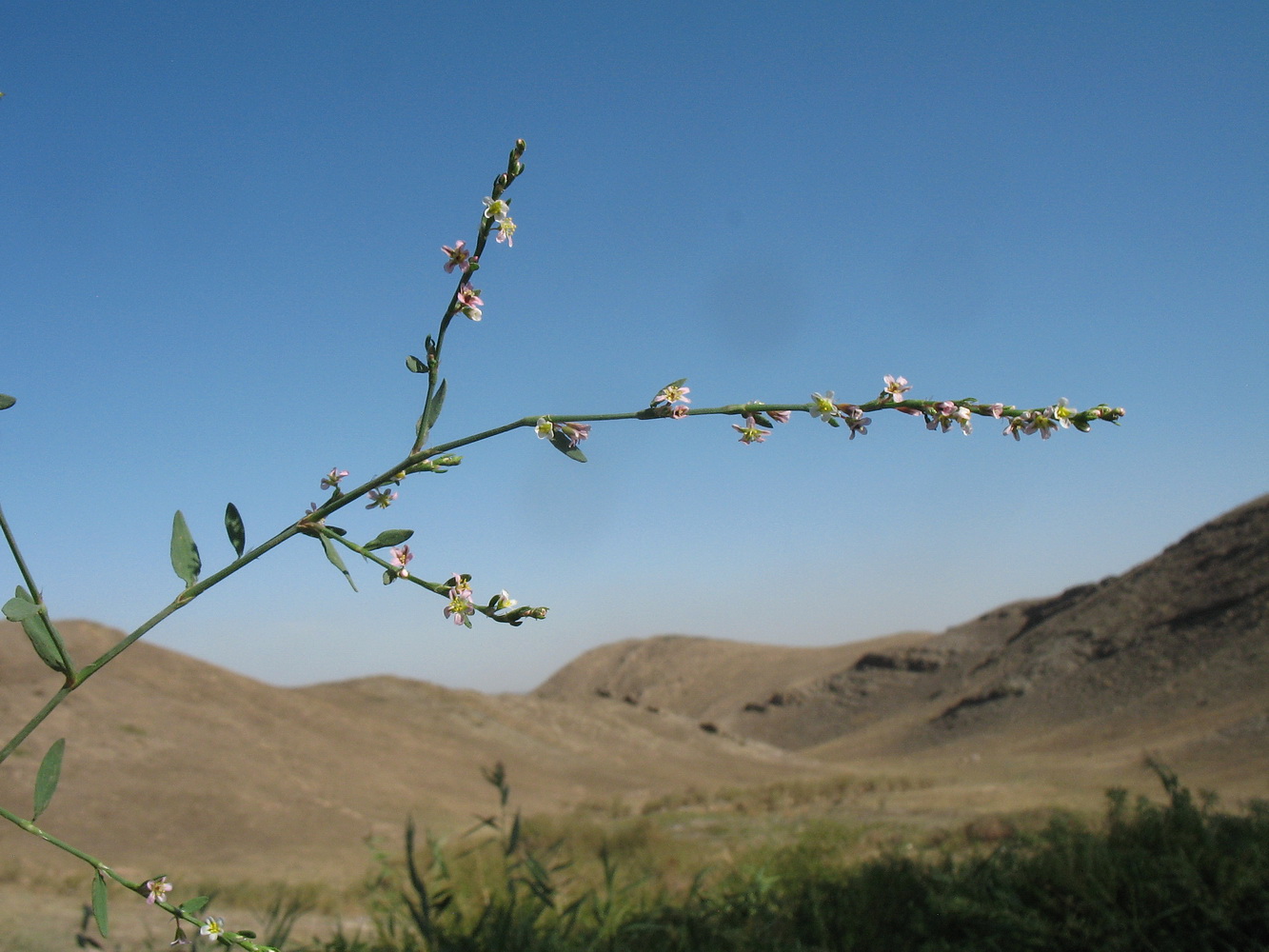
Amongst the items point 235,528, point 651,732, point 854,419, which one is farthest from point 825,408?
point 651,732

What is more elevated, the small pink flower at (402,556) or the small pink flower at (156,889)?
the small pink flower at (402,556)

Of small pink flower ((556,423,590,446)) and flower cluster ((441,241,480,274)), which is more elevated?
flower cluster ((441,241,480,274))

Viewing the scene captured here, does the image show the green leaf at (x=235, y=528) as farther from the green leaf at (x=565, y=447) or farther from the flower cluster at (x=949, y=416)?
the flower cluster at (x=949, y=416)

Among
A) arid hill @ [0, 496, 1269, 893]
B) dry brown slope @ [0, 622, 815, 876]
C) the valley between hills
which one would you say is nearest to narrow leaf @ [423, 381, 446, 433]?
arid hill @ [0, 496, 1269, 893]

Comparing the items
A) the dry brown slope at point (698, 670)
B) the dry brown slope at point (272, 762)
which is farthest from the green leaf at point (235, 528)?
the dry brown slope at point (698, 670)

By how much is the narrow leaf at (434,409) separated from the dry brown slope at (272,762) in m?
16.0

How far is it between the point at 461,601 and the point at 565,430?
0.79ft

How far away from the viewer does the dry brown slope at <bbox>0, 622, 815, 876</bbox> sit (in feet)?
58.3

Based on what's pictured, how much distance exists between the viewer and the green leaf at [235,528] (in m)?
1.15

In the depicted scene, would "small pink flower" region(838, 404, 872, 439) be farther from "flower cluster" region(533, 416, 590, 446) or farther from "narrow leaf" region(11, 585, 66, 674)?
"narrow leaf" region(11, 585, 66, 674)

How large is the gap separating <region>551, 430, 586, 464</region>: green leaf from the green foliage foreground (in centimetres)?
242

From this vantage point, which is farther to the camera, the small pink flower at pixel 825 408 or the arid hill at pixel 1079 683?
the arid hill at pixel 1079 683

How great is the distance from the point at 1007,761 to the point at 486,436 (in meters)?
33.2

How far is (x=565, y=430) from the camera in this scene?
1197 millimetres
